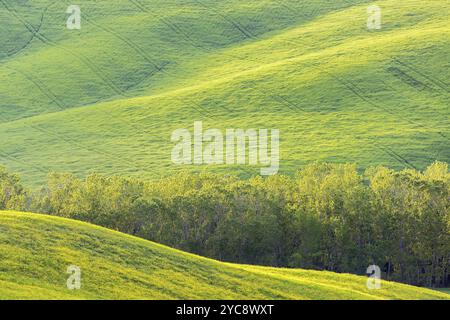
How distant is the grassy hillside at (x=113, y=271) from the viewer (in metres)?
33.4

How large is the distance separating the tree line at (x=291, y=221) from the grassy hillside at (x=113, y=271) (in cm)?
2572

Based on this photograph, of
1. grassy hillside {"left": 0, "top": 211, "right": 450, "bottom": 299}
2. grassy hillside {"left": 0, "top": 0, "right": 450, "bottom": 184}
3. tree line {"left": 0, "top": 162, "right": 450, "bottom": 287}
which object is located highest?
grassy hillside {"left": 0, "top": 0, "right": 450, "bottom": 184}

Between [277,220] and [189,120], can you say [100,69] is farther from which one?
[277,220]

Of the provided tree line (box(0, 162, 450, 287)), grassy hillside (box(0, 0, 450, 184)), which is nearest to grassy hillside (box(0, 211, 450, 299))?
tree line (box(0, 162, 450, 287))

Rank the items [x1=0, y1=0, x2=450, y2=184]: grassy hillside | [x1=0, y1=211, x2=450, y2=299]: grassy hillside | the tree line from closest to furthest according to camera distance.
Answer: [x1=0, y1=211, x2=450, y2=299]: grassy hillside
the tree line
[x1=0, y1=0, x2=450, y2=184]: grassy hillside

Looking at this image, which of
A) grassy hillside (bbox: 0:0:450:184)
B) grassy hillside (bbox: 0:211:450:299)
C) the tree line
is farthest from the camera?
grassy hillside (bbox: 0:0:450:184)

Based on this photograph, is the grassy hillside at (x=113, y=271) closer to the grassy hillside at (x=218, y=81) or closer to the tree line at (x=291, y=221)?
the tree line at (x=291, y=221)

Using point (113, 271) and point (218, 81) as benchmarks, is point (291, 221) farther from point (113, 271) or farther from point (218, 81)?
point (218, 81)

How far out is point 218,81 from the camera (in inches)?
5650

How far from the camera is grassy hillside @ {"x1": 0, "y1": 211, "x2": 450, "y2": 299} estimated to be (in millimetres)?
33406

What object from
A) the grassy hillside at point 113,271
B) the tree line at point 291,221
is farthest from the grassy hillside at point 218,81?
the grassy hillside at point 113,271

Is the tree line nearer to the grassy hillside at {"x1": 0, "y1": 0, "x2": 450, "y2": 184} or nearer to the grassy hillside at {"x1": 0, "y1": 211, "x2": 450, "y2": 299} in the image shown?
the grassy hillside at {"x1": 0, "y1": 211, "x2": 450, "y2": 299}

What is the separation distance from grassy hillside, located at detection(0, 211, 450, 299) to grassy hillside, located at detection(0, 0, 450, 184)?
68660 millimetres

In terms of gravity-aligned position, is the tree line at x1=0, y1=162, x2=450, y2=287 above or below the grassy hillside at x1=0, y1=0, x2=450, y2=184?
below
